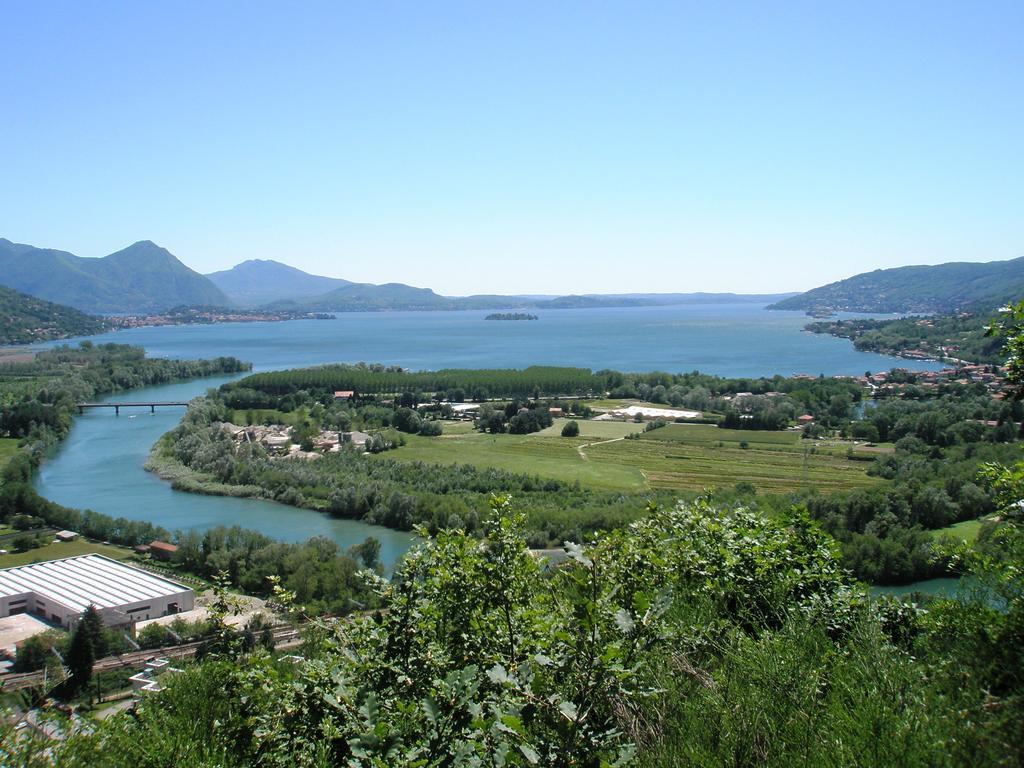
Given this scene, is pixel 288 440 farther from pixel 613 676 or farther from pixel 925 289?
pixel 925 289

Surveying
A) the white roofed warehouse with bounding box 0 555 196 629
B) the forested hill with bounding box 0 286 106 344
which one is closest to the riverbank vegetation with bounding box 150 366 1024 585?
the white roofed warehouse with bounding box 0 555 196 629

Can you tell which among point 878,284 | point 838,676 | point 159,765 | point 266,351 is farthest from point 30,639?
point 878,284

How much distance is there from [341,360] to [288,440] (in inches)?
1313

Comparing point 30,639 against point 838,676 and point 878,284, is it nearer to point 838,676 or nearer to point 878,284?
point 838,676

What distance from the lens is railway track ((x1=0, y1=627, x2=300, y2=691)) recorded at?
9.68 meters

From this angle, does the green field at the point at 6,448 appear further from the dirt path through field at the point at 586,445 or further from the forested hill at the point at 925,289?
the forested hill at the point at 925,289

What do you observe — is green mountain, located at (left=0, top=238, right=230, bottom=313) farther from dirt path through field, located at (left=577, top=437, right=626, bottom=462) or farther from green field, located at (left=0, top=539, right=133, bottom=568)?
green field, located at (left=0, top=539, right=133, bottom=568)

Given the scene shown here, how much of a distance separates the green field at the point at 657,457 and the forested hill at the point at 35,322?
70.5 metres

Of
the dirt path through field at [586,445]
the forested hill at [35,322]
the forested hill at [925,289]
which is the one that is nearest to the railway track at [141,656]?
the dirt path through field at [586,445]

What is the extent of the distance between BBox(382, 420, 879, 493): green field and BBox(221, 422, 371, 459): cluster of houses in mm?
2100

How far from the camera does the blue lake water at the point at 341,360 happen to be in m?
20.2

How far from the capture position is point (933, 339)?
191 feet

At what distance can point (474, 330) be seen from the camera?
356 ft

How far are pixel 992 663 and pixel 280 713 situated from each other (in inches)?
104
